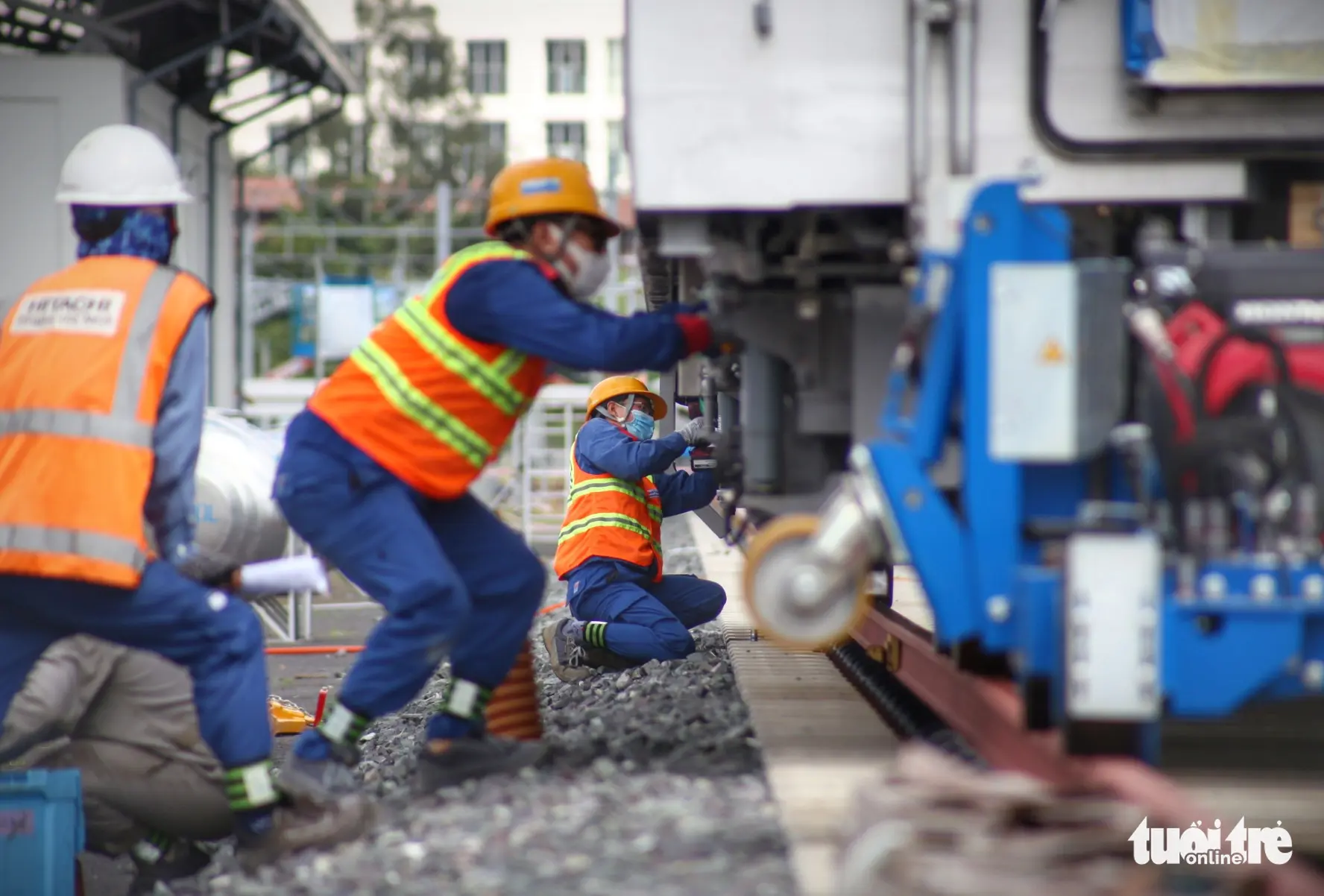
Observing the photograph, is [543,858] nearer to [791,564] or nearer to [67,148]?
[791,564]

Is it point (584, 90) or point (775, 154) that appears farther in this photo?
point (584, 90)

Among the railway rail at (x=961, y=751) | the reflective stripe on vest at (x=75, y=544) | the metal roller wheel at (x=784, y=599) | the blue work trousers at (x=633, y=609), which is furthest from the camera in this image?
the blue work trousers at (x=633, y=609)

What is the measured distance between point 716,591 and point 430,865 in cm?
407

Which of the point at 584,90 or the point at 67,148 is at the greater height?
the point at 584,90

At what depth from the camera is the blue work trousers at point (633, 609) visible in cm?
728

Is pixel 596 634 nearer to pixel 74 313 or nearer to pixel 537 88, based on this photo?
pixel 74 313

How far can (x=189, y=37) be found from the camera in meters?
17.3

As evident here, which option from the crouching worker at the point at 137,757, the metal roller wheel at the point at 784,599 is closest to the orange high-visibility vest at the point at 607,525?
the crouching worker at the point at 137,757

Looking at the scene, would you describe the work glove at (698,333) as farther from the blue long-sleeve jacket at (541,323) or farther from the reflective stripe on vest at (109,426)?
the reflective stripe on vest at (109,426)

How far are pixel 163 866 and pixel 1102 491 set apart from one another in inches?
118

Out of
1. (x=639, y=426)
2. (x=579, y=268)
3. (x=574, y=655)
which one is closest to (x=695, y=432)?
(x=639, y=426)

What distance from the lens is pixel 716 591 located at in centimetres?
796

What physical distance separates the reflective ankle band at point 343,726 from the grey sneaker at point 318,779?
5cm

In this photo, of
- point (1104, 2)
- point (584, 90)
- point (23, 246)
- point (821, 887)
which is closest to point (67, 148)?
point (23, 246)
